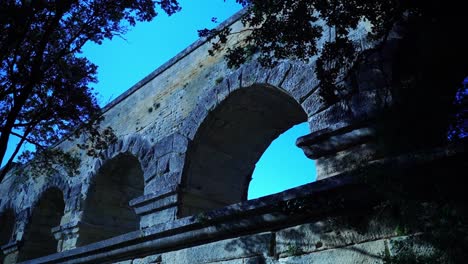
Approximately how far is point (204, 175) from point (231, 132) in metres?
0.71

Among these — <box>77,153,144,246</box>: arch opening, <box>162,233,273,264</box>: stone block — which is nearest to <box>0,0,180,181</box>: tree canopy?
<box>77,153,144,246</box>: arch opening

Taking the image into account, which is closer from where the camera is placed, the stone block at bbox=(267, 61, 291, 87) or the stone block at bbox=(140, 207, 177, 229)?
the stone block at bbox=(267, 61, 291, 87)

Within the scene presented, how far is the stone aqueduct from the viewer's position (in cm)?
354

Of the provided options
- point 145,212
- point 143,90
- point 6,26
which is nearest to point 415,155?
point 145,212

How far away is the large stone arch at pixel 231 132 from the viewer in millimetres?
5184

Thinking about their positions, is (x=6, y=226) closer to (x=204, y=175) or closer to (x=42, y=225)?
(x=42, y=225)

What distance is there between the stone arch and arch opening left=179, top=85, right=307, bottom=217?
4360 millimetres

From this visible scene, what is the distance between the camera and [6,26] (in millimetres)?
5145

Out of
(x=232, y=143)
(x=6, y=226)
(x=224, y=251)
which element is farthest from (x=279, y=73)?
(x=6, y=226)

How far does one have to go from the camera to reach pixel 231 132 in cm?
562

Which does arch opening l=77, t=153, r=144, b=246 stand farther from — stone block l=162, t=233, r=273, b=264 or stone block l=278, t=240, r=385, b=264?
stone block l=278, t=240, r=385, b=264

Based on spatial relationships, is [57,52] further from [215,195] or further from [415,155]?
[415,155]

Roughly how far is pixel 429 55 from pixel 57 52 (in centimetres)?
512

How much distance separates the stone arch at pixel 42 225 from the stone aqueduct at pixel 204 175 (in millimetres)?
22
